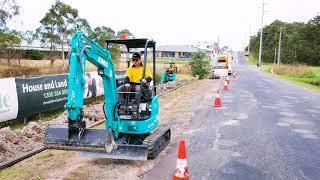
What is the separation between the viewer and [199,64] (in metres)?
38.8

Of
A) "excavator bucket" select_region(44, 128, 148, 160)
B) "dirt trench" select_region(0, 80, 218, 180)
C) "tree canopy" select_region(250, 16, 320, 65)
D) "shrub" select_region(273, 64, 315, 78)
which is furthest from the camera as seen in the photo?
"tree canopy" select_region(250, 16, 320, 65)

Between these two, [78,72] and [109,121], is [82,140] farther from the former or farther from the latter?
[109,121]

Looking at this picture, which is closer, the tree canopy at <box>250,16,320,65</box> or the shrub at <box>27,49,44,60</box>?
the shrub at <box>27,49,44,60</box>

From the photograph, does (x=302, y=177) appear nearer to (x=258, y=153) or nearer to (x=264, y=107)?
(x=258, y=153)

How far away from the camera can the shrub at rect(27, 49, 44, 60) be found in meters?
53.5

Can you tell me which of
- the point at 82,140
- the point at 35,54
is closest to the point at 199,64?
the point at 35,54

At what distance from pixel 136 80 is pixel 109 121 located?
1330 mm

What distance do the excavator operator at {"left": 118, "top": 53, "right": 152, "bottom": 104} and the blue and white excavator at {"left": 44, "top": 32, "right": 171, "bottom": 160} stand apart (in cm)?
11

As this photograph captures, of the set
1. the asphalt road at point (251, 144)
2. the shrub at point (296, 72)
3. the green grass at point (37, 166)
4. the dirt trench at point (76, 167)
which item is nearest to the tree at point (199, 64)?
the shrub at point (296, 72)

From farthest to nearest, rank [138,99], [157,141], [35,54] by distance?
[35,54], [157,141], [138,99]

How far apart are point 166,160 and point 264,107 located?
31.8 ft

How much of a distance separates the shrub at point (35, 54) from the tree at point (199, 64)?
2504 cm

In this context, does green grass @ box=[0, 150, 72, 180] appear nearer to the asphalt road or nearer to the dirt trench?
the dirt trench

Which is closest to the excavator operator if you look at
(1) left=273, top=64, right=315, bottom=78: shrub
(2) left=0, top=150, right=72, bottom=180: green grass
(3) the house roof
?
(2) left=0, top=150, right=72, bottom=180: green grass
